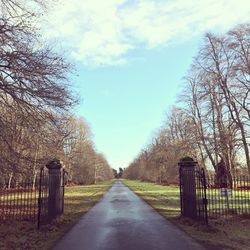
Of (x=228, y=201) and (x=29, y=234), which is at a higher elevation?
(x=228, y=201)

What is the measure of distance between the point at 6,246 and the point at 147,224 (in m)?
5.70

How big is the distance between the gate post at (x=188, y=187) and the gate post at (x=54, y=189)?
503 centimetres

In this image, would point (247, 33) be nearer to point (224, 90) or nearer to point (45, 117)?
point (224, 90)

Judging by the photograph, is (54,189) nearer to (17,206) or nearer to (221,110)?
(17,206)

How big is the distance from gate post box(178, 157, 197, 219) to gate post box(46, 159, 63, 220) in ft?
16.5

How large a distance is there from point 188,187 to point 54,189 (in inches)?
207

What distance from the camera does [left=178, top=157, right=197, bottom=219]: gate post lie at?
1462cm

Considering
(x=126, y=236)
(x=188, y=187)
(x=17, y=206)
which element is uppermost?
(x=188, y=187)

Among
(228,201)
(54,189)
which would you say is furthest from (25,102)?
(228,201)

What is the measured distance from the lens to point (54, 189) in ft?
50.4

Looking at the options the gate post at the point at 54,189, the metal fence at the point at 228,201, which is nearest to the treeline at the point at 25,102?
the gate post at the point at 54,189

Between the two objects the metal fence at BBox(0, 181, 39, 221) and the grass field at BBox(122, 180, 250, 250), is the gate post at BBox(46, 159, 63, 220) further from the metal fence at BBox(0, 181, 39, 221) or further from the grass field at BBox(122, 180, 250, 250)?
the grass field at BBox(122, 180, 250, 250)

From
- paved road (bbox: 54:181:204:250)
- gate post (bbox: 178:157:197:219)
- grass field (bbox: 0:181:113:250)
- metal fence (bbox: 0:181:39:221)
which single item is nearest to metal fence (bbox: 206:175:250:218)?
gate post (bbox: 178:157:197:219)

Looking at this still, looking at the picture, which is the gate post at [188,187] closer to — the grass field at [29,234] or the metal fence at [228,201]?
the metal fence at [228,201]
